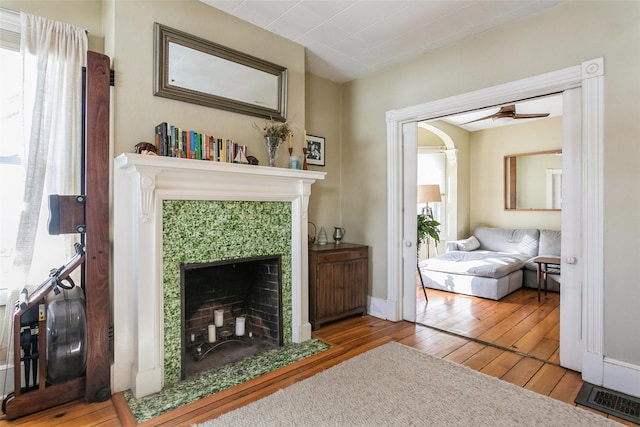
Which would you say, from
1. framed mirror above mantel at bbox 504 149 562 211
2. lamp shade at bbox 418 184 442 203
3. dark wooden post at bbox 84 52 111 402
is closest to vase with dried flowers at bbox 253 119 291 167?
dark wooden post at bbox 84 52 111 402

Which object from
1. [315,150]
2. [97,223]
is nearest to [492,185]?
[315,150]

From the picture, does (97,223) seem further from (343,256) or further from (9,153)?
(343,256)

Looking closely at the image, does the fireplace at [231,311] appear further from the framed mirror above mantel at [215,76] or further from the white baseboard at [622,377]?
the white baseboard at [622,377]

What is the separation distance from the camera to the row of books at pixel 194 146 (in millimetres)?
2320

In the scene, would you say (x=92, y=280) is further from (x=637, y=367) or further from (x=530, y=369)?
(x=637, y=367)

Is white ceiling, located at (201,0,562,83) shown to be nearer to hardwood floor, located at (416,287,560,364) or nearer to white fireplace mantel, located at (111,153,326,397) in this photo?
white fireplace mantel, located at (111,153,326,397)

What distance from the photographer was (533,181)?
19.8 ft

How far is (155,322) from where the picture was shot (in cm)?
221

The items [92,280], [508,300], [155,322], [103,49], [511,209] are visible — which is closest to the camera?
[92,280]

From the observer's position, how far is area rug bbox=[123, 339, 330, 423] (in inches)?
80.0

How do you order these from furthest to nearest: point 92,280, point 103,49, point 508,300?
point 508,300, point 103,49, point 92,280

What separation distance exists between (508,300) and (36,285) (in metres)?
4.99

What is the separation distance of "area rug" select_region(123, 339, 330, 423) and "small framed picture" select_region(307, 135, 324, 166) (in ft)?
6.40

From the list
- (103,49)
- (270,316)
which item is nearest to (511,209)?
(270,316)
